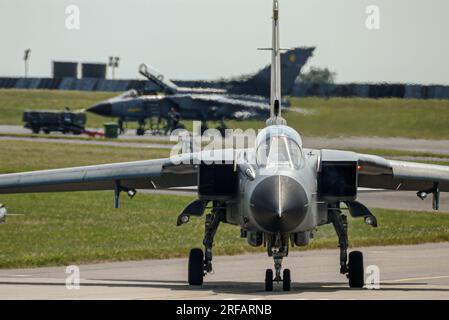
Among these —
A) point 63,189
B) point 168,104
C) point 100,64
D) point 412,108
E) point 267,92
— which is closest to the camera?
point 63,189

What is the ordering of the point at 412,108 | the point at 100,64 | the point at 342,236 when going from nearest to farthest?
1. the point at 342,236
2. the point at 412,108
3. the point at 100,64

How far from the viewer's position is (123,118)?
263ft

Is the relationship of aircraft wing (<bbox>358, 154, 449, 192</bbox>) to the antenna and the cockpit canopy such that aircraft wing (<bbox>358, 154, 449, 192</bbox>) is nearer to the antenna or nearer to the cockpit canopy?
the cockpit canopy

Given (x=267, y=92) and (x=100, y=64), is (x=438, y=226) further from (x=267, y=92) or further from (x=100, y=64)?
(x=100, y=64)

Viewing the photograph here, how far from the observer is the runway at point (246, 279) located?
1752cm

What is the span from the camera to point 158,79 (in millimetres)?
78000

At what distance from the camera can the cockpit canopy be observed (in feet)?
57.4

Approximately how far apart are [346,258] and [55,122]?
203ft

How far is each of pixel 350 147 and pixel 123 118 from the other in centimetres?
4849

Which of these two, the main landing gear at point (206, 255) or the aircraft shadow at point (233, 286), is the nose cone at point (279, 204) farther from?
the main landing gear at point (206, 255)

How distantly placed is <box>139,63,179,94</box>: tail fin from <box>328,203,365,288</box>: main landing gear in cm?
5617

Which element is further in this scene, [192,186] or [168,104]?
[168,104]

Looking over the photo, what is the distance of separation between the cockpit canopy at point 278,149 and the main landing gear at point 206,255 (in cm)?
191
